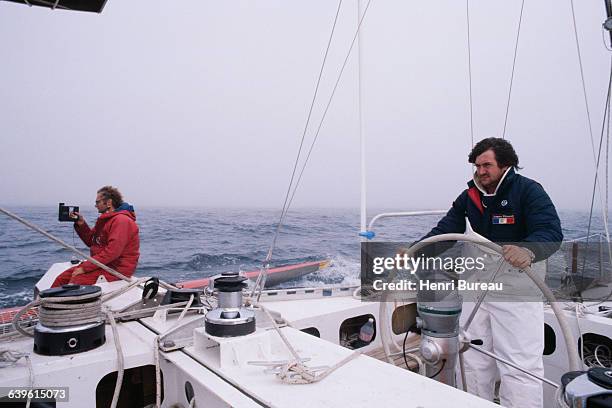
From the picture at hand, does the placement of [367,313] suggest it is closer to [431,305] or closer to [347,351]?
[431,305]

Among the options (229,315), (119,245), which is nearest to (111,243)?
(119,245)

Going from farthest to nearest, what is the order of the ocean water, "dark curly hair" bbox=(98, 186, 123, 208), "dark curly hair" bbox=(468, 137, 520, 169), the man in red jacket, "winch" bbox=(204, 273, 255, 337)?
1. the ocean water
2. "dark curly hair" bbox=(98, 186, 123, 208)
3. the man in red jacket
4. "dark curly hair" bbox=(468, 137, 520, 169)
5. "winch" bbox=(204, 273, 255, 337)

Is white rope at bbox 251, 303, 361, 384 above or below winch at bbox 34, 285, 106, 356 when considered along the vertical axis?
below

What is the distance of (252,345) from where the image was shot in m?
1.00

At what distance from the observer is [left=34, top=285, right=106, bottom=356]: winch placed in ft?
3.28

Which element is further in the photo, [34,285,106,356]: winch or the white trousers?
the white trousers

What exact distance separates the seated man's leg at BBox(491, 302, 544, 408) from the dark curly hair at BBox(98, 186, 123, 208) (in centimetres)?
291

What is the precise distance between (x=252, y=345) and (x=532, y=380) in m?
1.15

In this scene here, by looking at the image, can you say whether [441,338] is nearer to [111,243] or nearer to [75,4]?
[111,243]

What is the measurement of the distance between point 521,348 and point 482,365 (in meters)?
0.20

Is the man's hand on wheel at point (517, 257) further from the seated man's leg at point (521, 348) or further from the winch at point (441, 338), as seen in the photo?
the seated man's leg at point (521, 348)

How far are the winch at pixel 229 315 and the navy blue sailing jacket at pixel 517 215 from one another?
35.8 inches

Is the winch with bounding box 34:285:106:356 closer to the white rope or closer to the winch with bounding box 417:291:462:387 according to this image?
the white rope

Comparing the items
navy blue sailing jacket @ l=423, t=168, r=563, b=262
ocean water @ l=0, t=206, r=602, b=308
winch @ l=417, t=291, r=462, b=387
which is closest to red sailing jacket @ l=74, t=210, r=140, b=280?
ocean water @ l=0, t=206, r=602, b=308
